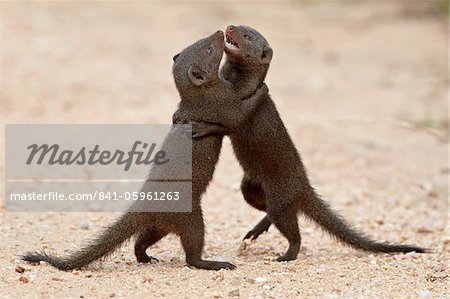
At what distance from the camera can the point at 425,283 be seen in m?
5.06

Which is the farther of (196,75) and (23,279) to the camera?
(196,75)

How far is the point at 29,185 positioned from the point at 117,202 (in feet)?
2.64

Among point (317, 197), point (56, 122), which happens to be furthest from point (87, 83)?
point (317, 197)

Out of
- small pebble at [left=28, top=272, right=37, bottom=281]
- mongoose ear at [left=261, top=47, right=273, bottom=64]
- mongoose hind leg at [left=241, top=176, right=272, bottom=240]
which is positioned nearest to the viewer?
small pebble at [left=28, top=272, right=37, bottom=281]

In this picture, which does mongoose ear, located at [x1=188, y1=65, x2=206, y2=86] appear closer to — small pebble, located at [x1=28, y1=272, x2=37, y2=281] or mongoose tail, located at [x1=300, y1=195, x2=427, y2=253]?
mongoose tail, located at [x1=300, y1=195, x2=427, y2=253]

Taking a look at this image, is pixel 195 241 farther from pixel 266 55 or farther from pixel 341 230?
pixel 266 55

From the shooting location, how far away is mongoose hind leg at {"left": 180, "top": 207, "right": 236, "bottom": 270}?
16.5ft

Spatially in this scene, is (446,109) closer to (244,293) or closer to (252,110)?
(252,110)

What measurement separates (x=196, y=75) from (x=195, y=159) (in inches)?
20.1

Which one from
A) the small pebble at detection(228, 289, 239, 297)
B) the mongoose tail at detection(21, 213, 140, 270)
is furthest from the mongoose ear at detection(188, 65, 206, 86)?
the small pebble at detection(228, 289, 239, 297)

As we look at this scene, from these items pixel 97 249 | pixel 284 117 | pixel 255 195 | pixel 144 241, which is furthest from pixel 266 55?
pixel 284 117

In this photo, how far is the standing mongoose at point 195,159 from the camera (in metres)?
5.00

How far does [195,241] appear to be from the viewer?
16.6 feet

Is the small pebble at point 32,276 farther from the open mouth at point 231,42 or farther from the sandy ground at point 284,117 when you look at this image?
the open mouth at point 231,42
